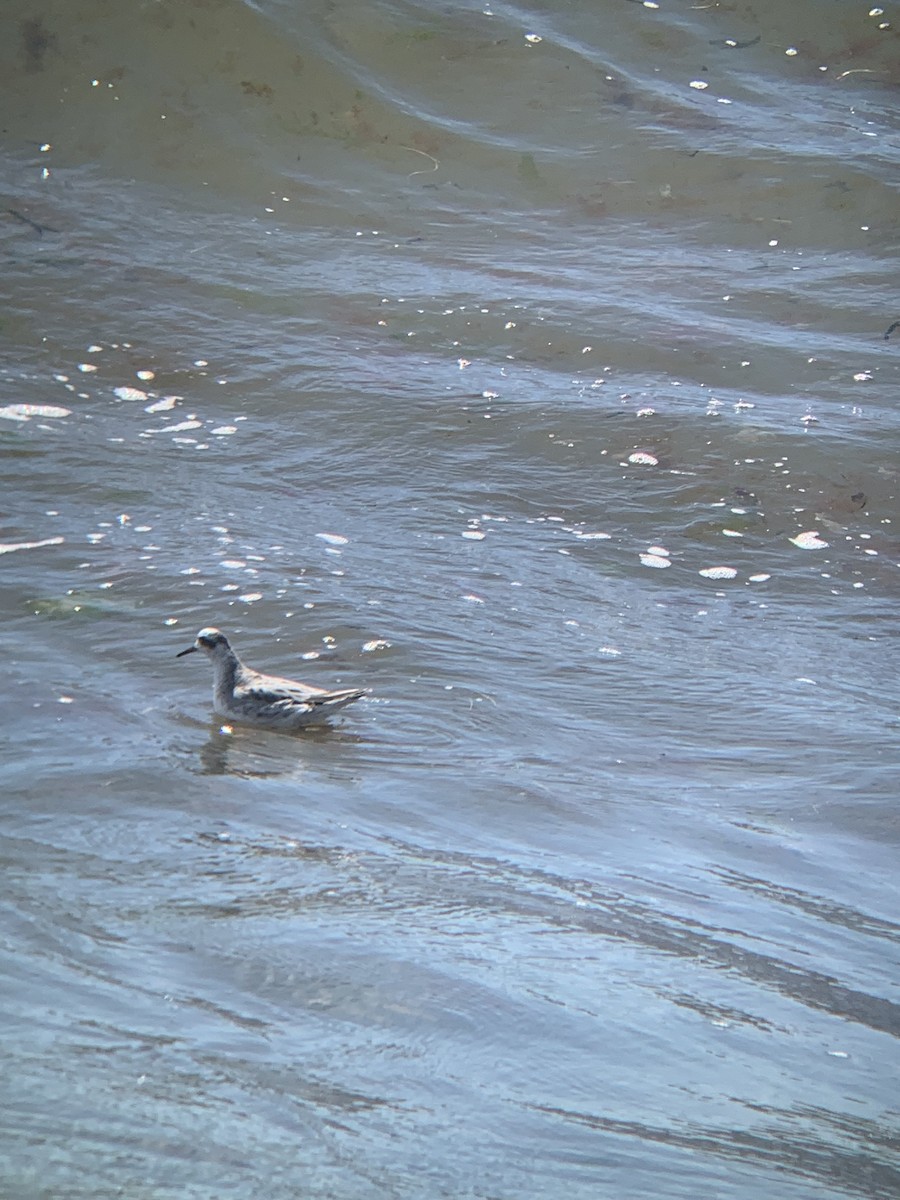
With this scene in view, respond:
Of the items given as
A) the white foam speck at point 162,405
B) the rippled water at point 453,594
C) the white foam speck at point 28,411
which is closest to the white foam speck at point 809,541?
the rippled water at point 453,594

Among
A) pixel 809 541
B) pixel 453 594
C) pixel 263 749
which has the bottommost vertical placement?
pixel 263 749

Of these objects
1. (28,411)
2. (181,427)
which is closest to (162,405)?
(181,427)

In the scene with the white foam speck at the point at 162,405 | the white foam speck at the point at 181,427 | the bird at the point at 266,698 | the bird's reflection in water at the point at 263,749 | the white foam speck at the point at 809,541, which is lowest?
the bird's reflection in water at the point at 263,749

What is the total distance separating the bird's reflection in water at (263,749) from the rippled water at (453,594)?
0.03 metres

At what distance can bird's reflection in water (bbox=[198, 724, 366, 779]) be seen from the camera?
5.61 metres

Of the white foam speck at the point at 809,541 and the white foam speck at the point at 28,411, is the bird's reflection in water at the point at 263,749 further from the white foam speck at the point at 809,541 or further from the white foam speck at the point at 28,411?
the white foam speck at the point at 28,411

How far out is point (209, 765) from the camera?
5.57 metres

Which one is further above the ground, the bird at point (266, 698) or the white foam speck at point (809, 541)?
the white foam speck at point (809, 541)

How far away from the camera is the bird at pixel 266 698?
597cm

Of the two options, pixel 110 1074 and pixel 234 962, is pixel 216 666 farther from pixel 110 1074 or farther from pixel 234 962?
pixel 110 1074

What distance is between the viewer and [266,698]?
6.06m

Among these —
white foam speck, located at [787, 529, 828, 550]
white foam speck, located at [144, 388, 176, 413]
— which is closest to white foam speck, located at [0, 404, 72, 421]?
white foam speck, located at [144, 388, 176, 413]

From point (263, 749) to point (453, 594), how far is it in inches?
66.8

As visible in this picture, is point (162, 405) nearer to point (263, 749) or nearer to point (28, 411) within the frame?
point (28, 411)
